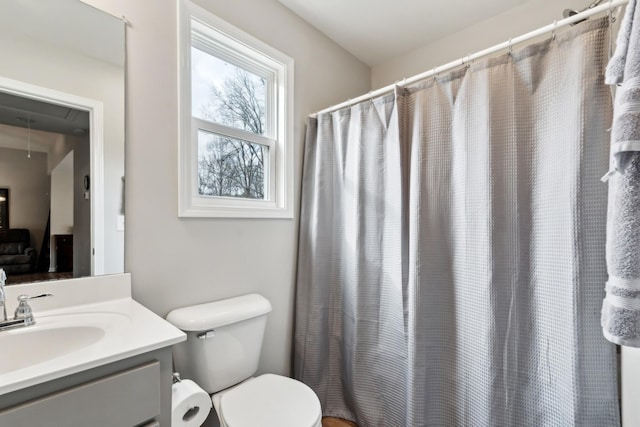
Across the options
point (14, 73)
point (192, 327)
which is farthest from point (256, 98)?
point (192, 327)

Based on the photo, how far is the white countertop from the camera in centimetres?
66

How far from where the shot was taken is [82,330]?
92 cm

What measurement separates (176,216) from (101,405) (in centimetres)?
76

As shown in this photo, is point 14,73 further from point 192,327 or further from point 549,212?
point 549,212

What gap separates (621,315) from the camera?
69cm

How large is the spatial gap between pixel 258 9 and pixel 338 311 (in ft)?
5.85

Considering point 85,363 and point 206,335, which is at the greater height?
point 85,363

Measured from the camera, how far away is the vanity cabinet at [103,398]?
2.04 ft

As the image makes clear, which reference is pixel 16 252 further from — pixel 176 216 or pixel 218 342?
pixel 218 342

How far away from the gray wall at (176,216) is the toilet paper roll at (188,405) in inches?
13.3

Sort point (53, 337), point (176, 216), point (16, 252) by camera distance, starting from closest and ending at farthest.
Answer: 1. point (53, 337)
2. point (16, 252)
3. point (176, 216)

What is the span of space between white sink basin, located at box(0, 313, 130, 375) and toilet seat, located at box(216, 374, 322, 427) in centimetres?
55

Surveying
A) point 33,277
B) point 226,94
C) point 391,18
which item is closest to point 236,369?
point 33,277

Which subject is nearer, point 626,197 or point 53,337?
point 626,197
